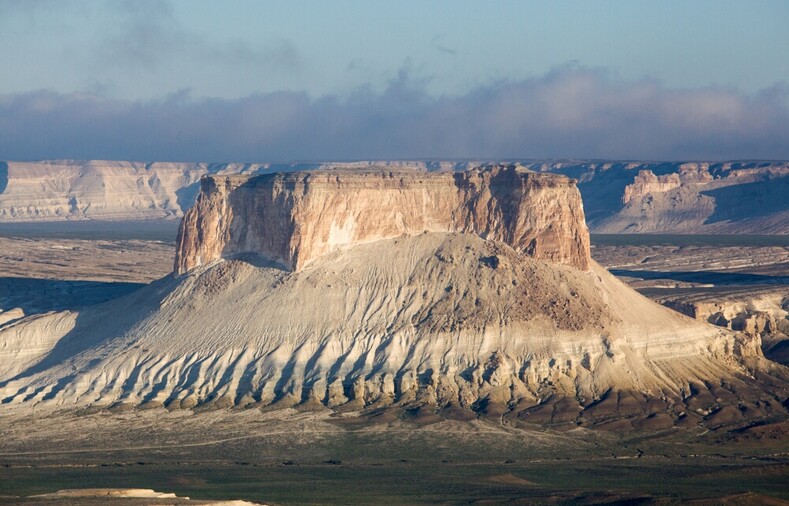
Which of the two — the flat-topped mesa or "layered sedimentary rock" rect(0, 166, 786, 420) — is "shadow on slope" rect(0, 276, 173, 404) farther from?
the flat-topped mesa

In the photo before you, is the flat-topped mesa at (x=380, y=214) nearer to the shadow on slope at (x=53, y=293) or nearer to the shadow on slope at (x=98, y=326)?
the shadow on slope at (x=98, y=326)

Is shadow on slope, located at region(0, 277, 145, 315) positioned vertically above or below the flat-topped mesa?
below

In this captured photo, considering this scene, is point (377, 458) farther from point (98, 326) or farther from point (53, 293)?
point (53, 293)

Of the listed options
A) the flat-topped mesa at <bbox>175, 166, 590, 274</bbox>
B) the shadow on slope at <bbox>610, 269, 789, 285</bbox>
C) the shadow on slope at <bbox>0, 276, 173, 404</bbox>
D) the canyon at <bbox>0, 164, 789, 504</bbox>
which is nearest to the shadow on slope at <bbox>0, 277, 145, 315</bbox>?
the shadow on slope at <bbox>0, 276, 173, 404</bbox>

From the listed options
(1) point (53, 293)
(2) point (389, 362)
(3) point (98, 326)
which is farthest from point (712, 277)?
(3) point (98, 326)

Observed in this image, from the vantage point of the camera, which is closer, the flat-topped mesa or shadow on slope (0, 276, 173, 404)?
shadow on slope (0, 276, 173, 404)

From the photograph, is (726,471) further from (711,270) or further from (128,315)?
(711,270)
